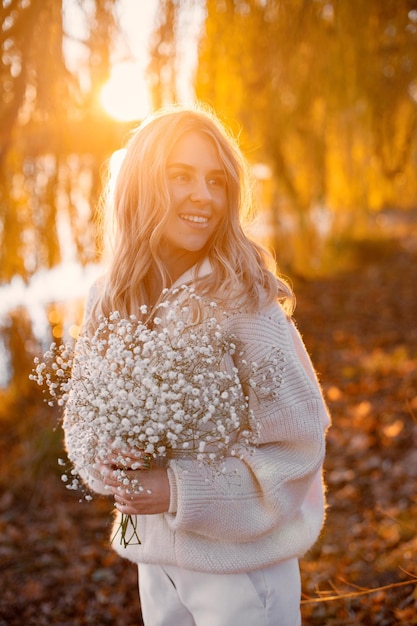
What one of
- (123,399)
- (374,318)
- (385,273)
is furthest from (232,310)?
(385,273)

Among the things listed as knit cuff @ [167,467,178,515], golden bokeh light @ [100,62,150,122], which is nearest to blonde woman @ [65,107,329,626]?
knit cuff @ [167,467,178,515]

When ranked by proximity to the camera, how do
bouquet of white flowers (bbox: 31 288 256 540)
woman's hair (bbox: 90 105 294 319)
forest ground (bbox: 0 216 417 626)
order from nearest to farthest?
1. bouquet of white flowers (bbox: 31 288 256 540)
2. woman's hair (bbox: 90 105 294 319)
3. forest ground (bbox: 0 216 417 626)

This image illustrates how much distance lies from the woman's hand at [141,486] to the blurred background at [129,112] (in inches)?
40.3

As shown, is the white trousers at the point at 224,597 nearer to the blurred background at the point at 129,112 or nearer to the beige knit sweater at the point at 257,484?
the beige knit sweater at the point at 257,484

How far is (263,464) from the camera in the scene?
1624 millimetres

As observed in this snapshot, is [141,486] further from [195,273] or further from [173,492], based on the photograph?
[195,273]

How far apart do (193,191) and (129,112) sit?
197cm

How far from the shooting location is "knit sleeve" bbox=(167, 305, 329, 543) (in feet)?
5.21

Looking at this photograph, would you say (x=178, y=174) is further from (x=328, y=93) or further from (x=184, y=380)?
(x=328, y=93)

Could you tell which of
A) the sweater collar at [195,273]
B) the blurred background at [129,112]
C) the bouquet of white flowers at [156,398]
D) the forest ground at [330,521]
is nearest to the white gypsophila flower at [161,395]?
the bouquet of white flowers at [156,398]

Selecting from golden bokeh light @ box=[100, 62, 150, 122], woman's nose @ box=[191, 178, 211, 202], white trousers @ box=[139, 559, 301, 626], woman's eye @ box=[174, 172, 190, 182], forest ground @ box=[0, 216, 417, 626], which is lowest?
forest ground @ box=[0, 216, 417, 626]

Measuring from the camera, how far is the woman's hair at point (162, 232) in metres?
1.76

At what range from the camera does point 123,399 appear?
1392 mm

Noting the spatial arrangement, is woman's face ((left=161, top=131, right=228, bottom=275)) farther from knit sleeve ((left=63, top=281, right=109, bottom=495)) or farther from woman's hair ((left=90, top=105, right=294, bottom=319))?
knit sleeve ((left=63, top=281, right=109, bottom=495))
